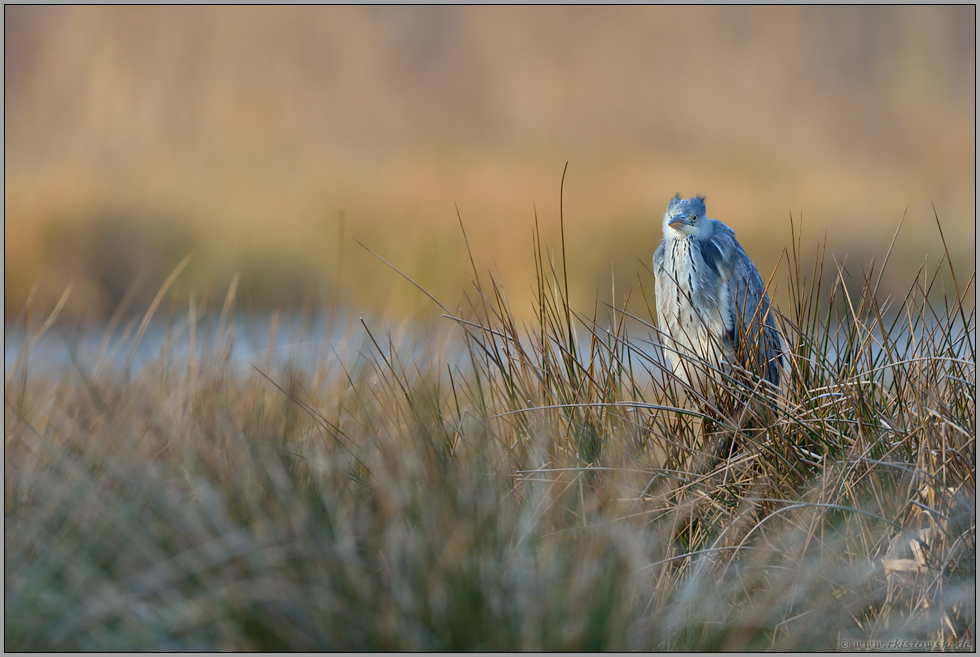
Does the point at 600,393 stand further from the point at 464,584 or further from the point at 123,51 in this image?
the point at 123,51

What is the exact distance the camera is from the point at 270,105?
39.3 feet

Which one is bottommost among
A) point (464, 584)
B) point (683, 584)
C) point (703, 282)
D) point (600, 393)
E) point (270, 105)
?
point (683, 584)

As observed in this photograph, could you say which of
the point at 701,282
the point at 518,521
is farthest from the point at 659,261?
the point at 518,521

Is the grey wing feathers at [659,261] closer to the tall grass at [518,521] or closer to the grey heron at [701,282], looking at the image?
the grey heron at [701,282]

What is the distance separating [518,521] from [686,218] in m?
1.12

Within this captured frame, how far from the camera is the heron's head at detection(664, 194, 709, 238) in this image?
2.02 m

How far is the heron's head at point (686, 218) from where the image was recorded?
2.02 meters

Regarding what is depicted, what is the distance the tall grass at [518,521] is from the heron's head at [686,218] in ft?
1.30

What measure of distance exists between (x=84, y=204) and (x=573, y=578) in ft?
29.7

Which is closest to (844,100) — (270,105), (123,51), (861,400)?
(270,105)

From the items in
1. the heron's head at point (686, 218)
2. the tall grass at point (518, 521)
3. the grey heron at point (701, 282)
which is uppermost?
the heron's head at point (686, 218)

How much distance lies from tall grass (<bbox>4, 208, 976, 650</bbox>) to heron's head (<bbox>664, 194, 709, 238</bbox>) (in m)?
0.40

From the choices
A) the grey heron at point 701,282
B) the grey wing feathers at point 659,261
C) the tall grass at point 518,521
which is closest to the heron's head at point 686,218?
the grey heron at point 701,282

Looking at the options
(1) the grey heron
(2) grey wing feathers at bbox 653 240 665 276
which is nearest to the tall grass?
(1) the grey heron
